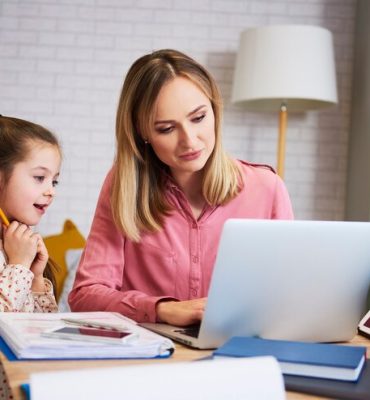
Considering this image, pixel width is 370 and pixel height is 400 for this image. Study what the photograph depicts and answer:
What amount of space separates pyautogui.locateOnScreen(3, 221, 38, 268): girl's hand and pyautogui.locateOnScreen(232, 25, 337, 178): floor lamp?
2126mm

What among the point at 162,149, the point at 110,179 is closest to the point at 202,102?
the point at 162,149

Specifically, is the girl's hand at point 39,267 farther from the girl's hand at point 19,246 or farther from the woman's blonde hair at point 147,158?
the woman's blonde hair at point 147,158

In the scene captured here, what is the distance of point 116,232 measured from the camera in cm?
179

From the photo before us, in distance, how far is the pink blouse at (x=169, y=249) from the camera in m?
1.79

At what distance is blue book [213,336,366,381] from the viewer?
1.00 metres

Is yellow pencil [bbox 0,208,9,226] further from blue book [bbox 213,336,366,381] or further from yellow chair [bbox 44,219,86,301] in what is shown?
yellow chair [bbox 44,219,86,301]

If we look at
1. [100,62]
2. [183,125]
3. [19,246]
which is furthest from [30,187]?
[100,62]

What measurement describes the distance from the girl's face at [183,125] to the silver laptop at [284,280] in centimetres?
55

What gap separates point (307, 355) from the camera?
3.43 feet

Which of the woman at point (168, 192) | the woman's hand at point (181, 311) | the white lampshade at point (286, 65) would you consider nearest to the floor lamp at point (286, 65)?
the white lampshade at point (286, 65)

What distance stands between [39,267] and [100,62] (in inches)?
99.4

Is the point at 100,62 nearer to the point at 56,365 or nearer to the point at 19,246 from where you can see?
the point at 19,246

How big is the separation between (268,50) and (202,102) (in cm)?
206

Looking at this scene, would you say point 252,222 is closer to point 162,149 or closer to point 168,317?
point 168,317
